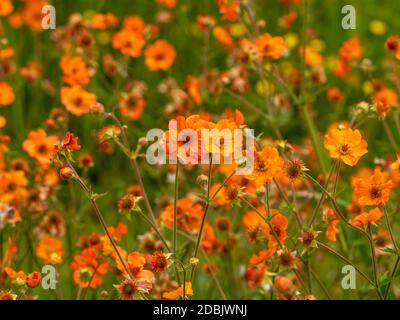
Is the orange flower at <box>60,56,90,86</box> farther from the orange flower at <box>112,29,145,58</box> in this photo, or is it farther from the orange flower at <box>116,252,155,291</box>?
the orange flower at <box>116,252,155,291</box>

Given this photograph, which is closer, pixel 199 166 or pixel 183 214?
pixel 183 214

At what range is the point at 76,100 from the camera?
2.60m

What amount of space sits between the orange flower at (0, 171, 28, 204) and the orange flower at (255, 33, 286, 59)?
2.54 ft

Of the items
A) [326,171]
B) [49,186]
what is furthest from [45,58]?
[326,171]

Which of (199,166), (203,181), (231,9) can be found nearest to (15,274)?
(203,181)

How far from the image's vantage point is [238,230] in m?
2.88

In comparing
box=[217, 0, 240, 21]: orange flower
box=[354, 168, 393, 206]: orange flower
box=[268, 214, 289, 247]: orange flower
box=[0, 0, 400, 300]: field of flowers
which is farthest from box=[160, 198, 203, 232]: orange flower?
box=[217, 0, 240, 21]: orange flower

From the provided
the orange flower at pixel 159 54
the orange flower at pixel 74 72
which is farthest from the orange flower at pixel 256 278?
the orange flower at pixel 159 54

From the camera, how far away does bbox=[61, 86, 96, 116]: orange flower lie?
8.43ft

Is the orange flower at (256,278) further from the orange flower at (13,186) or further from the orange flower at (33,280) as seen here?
the orange flower at (13,186)

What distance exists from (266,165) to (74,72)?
3.47 ft

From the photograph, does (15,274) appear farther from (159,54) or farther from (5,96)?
(159,54)
